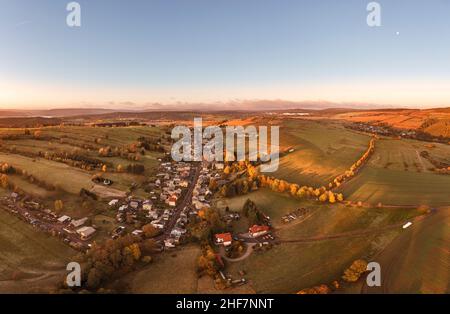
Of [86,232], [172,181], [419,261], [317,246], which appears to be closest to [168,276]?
[86,232]

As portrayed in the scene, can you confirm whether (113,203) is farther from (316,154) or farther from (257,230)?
(316,154)

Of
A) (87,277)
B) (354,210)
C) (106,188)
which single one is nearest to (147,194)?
(106,188)

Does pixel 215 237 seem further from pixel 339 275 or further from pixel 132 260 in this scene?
pixel 339 275

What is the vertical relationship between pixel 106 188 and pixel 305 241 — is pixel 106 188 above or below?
above

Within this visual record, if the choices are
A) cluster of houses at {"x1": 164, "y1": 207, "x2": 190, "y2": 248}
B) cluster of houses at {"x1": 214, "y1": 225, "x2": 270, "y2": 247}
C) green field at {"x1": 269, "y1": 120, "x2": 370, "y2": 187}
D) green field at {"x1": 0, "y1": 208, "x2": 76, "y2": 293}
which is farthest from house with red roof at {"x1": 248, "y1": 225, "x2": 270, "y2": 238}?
green field at {"x1": 0, "y1": 208, "x2": 76, "y2": 293}

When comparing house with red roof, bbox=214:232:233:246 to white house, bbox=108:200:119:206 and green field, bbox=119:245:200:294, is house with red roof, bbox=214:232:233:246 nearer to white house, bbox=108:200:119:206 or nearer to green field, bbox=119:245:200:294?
green field, bbox=119:245:200:294
